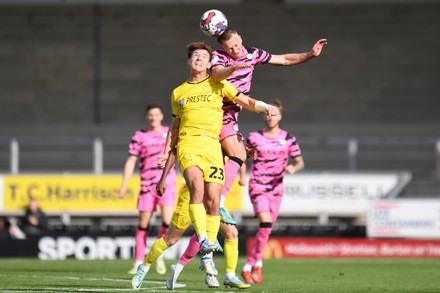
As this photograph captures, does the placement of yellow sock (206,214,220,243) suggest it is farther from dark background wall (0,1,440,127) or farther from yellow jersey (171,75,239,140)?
dark background wall (0,1,440,127)

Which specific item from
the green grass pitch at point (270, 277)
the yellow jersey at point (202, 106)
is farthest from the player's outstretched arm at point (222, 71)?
the green grass pitch at point (270, 277)

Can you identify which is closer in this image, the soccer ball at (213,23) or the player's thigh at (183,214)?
the player's thigh at (183,214)

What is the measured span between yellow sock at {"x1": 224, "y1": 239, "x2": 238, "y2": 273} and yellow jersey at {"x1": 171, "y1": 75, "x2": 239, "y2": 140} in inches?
52.3

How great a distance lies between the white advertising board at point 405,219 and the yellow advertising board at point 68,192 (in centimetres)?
497

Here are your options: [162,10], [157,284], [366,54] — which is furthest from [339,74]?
[157,284]

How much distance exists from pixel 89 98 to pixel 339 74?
6.51 m

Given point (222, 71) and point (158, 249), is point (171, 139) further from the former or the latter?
point (158, 249)

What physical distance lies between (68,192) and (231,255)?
12.9 metres

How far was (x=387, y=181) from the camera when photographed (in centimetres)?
2456

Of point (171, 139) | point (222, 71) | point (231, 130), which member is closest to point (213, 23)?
point (222, 71)

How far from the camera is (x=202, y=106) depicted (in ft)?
37.6

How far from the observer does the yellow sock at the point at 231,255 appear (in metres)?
12.1

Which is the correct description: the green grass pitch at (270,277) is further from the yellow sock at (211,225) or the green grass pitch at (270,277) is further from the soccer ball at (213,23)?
the soccer ball at (213,23)

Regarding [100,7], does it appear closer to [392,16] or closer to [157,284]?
[392,16]
